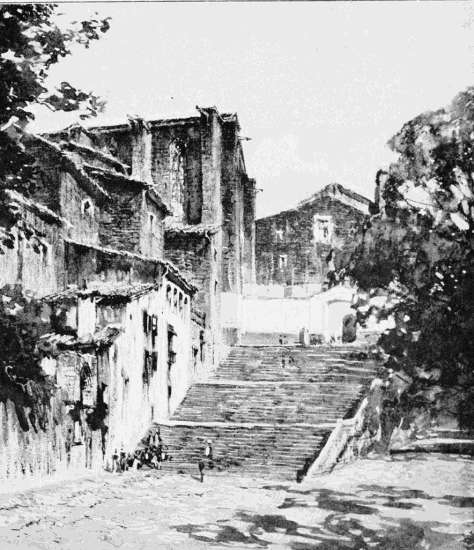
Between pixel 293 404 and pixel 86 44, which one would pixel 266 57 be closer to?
pixel 86 44

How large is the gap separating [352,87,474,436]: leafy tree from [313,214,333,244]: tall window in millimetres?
691

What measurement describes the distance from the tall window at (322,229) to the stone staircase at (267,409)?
91 cm

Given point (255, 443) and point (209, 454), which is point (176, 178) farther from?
point (255, 443)

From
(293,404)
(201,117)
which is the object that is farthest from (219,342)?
(201,117)

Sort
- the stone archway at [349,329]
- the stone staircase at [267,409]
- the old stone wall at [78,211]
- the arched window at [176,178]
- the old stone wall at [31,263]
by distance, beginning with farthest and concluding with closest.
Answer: the stone staircase at [267,409] < the arched window at [176,178] < the old stone wall at [78,211] < the stone archway at [349,329] < the old stone wall at [31,263]

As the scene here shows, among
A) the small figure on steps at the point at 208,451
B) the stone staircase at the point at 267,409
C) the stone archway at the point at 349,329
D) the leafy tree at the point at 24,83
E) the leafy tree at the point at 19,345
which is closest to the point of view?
the leafy tree at the point at 19,345

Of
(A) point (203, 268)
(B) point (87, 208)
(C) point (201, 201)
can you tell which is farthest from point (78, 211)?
(A) point (203, 268)

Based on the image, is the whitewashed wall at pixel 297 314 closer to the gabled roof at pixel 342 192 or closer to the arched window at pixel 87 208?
the gabled roof at pixel 342 192

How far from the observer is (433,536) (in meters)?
4.31

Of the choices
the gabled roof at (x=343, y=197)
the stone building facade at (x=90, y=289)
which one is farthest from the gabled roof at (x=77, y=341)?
the gabled roof at (x=343, y=197)

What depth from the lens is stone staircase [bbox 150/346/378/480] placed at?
6434mm

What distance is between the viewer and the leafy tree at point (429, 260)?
4.23 m

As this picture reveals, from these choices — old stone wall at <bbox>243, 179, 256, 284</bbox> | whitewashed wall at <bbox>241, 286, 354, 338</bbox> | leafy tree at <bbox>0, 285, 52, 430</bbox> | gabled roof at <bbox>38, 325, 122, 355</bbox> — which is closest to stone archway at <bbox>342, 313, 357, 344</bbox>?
whitewashed wall at <bbox>241, 286, 354, 338</bbox>

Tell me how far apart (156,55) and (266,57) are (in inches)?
28.6
